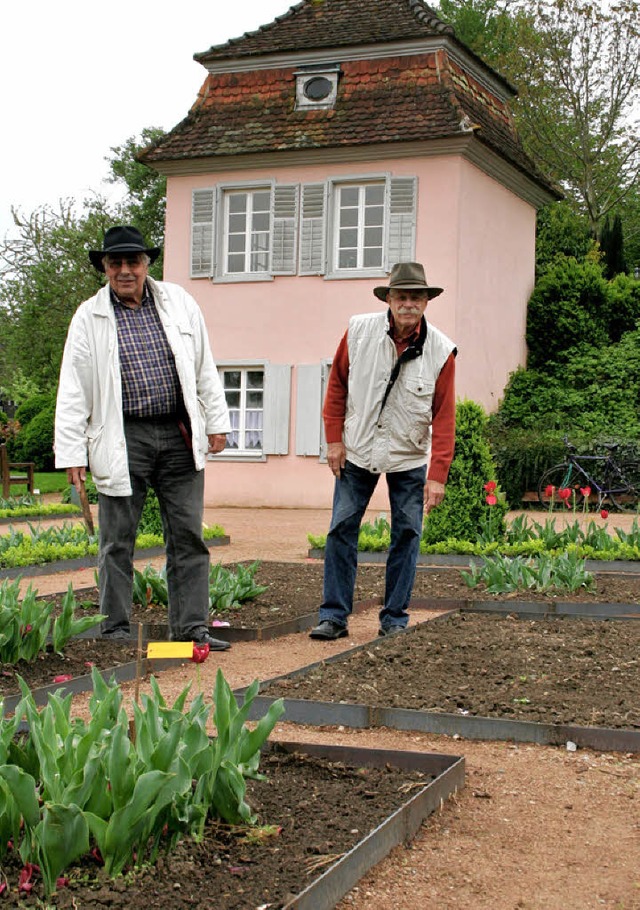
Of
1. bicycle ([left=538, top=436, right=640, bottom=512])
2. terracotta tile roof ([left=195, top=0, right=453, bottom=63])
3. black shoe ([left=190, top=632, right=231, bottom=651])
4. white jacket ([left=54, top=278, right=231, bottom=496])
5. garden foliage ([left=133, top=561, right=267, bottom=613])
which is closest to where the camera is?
white jacket ([left=54, top=278, right=231, bottom=496])

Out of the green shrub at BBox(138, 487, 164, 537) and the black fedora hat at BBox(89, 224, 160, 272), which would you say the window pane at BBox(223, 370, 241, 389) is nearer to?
the green shrub at BBox(138, 487, 164, 537)

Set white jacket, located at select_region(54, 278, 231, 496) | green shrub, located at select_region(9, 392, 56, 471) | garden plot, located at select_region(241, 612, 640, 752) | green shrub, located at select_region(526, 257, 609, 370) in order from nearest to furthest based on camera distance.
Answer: garden plot, located at select_region(241, 612, 640, 752)
white jacket, located at select_region(54, 278, 231, 496)
green shrub, located at select_region(526, 257, 609, 370)
green shrub, located at select_region(9, 392, 56, 471)

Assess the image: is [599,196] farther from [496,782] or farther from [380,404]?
[496,782]

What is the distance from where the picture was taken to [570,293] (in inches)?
910

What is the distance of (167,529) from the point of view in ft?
21.0

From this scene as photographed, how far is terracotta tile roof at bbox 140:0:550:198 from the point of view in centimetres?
1994

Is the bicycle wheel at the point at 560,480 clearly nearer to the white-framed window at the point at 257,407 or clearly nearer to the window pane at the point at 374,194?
the white-framed window at the point at 257,407

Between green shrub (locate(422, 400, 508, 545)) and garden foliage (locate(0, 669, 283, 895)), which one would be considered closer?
garden foliage (locate(0, 669, 283, 895))

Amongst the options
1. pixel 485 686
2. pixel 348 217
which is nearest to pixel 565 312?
pixel 348 217

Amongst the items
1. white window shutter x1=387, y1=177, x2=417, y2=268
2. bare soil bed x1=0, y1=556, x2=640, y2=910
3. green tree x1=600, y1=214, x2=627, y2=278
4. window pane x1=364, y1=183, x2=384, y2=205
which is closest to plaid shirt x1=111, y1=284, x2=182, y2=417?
bare soil bed x1=0, y1=556, x2=640, y2=910

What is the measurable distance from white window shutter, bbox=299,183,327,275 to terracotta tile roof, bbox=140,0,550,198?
783mm

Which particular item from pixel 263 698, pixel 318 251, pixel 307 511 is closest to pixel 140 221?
pixel 318 251

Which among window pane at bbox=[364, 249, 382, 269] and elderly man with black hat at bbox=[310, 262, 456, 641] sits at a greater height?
window pane at bbox=[364, 249, 382, 269]

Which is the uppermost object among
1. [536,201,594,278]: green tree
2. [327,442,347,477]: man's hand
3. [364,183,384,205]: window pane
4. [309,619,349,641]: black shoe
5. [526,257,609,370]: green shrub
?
[536,201,594,278]: green tree
